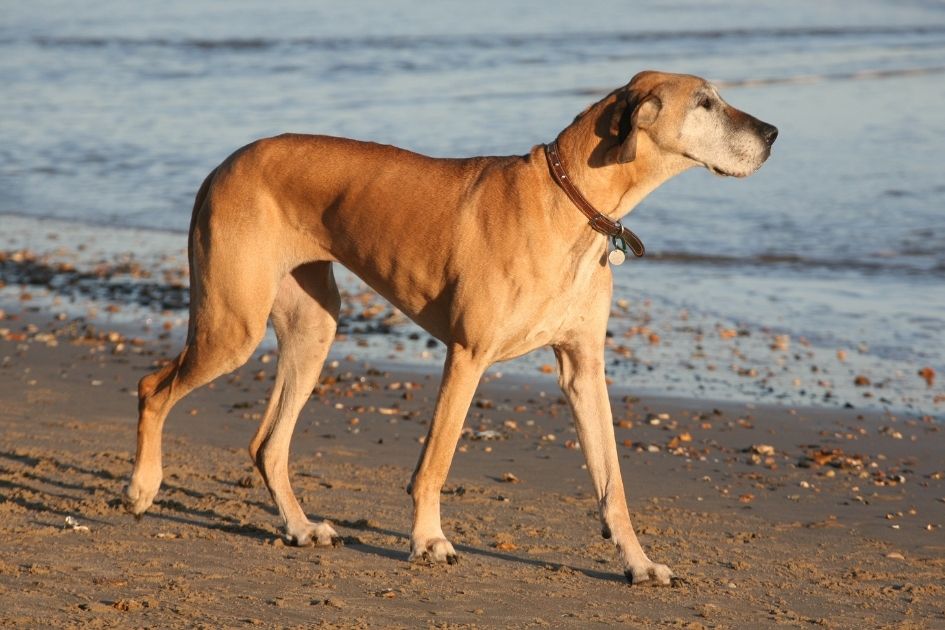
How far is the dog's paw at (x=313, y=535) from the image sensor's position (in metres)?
5.37

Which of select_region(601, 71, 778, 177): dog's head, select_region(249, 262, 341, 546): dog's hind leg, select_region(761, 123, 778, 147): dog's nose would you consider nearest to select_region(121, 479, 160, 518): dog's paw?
select_region(249, 262, 341, 546): dog's hind leg

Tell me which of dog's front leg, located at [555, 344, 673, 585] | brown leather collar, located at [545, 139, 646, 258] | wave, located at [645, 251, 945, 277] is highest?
brown leather collar, located at [545, 139, 646, 258]

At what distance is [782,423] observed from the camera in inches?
296

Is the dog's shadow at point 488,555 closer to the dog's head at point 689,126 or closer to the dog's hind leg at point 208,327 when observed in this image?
the dog's hind leg at point 208,327

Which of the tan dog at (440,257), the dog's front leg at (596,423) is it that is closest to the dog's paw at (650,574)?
the tan dog at (440,257)

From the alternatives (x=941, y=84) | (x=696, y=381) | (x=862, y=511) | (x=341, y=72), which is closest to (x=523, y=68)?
(x=341, y=72)

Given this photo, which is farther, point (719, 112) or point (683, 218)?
point (683, 218)

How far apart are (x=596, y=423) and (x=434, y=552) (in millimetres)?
796

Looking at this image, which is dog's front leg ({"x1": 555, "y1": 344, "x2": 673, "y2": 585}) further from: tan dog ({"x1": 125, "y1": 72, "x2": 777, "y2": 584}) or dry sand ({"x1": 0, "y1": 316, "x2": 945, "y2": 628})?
dry sand ({"x1": 0, "y1": 316, "x2": 945, "y2": 628})

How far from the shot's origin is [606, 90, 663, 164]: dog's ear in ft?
16.1

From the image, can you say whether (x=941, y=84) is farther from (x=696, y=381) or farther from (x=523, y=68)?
(x=696, y=381)

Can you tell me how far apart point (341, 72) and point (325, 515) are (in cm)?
2108

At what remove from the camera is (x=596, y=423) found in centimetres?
537

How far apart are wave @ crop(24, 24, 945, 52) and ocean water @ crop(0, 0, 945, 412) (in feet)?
0.39
